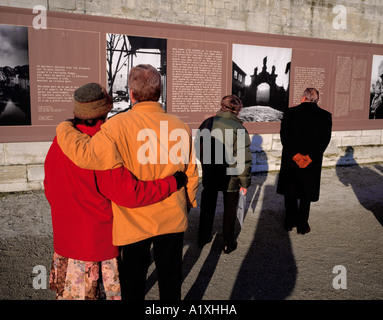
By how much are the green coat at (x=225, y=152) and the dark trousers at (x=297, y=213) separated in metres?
1.03

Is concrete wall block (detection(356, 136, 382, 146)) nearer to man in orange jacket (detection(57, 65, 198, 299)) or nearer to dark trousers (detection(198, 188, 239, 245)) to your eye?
dark trousers (detection(198, 188, 239, 245))

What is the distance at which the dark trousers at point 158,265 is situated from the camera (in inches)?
79.8

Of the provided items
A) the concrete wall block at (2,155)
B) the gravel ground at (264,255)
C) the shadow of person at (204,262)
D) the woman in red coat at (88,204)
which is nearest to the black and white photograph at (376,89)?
the gravel ground at (264,255)

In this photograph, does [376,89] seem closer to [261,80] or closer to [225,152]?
[261,80]

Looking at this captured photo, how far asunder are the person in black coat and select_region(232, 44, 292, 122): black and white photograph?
3.18 metres

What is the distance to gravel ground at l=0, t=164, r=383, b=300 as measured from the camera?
305 centimetres

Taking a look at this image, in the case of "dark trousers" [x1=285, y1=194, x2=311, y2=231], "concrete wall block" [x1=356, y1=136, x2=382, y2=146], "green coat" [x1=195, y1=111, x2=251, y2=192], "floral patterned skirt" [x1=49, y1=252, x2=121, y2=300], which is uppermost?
"green coat" [x1=195, y1=111, x2=251, y2=192]

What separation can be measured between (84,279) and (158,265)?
0.44 m

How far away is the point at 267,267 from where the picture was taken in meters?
3.49

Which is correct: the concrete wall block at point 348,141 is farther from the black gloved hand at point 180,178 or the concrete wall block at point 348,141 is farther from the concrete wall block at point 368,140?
the black gloved hand at point 180,178

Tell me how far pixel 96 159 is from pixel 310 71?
294 inches

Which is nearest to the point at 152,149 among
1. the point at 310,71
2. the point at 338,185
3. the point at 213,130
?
the point at 213,130

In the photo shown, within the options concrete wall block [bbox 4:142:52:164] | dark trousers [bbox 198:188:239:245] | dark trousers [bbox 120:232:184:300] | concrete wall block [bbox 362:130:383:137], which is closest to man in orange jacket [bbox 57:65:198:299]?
dark trousers [bbox 120:232:184:300]

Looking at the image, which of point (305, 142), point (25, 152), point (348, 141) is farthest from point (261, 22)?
point (25, 152)
